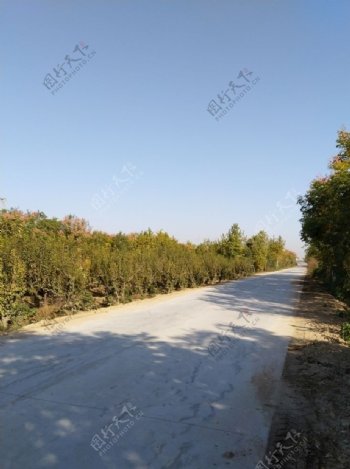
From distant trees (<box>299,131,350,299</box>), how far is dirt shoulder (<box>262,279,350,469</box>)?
276 centimetres

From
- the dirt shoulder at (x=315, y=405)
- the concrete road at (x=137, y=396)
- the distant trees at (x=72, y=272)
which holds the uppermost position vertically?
the distant trees at (x=72, y=272)

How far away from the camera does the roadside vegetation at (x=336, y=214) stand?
13.3 meters

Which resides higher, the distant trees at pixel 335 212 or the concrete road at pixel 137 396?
the distant trees at pixel 335 212

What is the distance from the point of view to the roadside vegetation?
13297 mm

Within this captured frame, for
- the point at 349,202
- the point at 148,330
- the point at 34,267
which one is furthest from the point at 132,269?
the point at 349,202

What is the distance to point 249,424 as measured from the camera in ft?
15.8

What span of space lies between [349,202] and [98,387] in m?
9.55

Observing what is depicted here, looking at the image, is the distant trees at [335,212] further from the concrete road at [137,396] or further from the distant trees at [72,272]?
the distant trees at [72,272]

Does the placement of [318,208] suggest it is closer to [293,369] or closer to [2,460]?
[293,369]

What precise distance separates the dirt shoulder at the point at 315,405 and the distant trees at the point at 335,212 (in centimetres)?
276

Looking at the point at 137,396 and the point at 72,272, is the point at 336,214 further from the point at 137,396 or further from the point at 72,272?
the point at 137,396

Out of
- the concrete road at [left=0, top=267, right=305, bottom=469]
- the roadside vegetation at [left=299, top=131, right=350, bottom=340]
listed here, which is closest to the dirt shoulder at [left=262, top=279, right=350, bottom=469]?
the concrete road at [left=0, top=267, right=305, bottom=469]

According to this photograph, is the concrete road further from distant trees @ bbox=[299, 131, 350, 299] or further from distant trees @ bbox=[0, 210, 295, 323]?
distant trees @ bbox=[299, 131, 350, 299]

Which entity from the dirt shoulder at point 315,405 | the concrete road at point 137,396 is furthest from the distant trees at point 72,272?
the dirt shoulder at point 315,405
